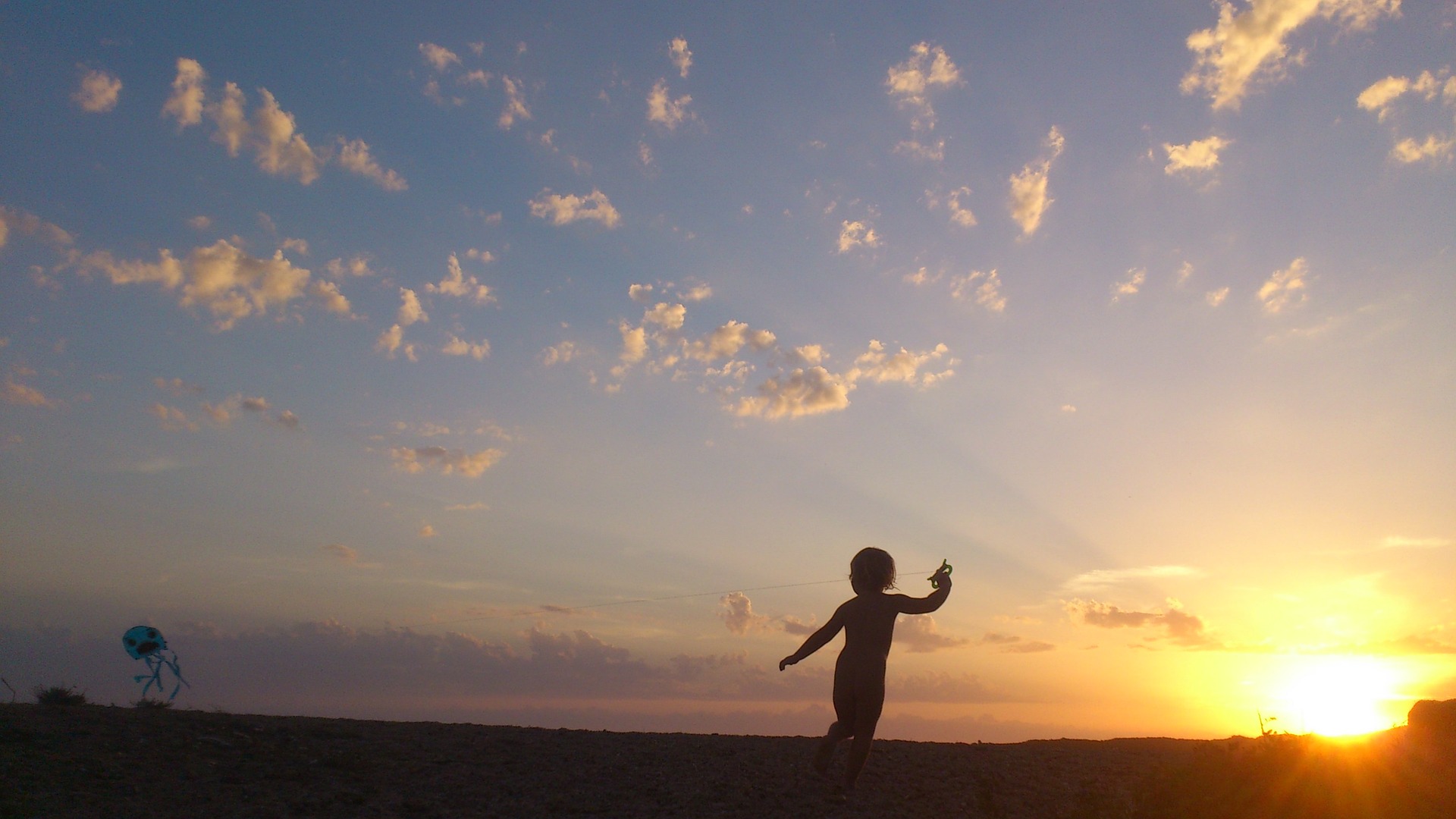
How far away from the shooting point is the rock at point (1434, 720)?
11.5 meters

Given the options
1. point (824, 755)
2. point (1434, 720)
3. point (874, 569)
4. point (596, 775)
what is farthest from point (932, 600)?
point (1434, 720)

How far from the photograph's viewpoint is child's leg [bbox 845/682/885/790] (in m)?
11.3

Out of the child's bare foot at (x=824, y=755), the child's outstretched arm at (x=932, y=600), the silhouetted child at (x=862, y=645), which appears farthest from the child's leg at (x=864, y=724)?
the child's outstretched arm at (x=932, y=600)

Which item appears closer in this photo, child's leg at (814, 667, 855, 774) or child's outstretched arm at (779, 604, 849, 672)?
child's leg at (814, 667, 855, 774)

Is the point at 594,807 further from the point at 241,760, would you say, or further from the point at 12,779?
the point at 12,779

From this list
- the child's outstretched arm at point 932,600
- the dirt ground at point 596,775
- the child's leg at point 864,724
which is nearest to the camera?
the dirt ground at point 596,775

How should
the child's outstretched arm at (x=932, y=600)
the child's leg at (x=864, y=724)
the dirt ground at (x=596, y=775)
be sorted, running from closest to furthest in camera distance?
the dirt ground at (x=596, y=775), the child's leg at (x=864, y=724), the child's outstretched arm at (x=932, y=600)

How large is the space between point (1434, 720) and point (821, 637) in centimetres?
817

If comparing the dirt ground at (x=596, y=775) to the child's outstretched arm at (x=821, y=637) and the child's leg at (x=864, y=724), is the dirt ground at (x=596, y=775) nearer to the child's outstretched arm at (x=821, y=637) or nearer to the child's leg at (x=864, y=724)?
the child's leg at (x=864, y=724)

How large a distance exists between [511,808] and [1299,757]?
9806 millimetres

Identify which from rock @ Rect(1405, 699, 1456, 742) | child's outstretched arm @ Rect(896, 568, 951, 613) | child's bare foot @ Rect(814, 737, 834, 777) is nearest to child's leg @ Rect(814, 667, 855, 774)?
child's bare foot @ Rect(814, 737, 834, 777)

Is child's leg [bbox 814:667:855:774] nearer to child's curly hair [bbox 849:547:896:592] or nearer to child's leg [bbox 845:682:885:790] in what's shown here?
child's leg [bbox 845:682:885:790]

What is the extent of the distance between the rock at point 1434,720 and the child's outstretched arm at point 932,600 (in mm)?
6570

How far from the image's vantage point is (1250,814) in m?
9.73
